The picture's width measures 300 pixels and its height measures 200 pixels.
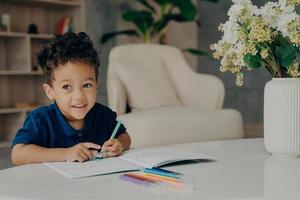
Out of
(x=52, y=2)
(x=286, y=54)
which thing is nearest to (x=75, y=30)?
(x=52, y=2)

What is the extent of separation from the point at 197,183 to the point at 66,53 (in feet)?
1.82

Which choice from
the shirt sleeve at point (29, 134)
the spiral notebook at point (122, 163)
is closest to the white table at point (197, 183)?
the spiral notebook at point (122, 163)

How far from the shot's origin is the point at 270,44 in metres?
1.18

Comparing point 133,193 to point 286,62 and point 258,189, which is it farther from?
point 286,62

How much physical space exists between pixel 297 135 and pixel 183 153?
0.97 feet

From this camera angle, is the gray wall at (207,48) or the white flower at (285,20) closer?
the white flower at (285,20)

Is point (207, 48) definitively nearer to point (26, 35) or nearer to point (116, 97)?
point (26, 35)

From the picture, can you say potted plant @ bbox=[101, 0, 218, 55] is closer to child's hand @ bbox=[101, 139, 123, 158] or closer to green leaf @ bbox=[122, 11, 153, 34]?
green leaf @ bbox=[122, 11, 153, 34]

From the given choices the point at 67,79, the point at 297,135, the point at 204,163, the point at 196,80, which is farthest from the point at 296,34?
the point at 196,80

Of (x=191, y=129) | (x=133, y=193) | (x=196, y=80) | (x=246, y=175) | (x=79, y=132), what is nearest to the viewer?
(x=133, y=193)

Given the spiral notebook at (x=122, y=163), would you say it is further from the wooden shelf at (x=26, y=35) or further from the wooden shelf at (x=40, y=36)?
the wooden shelf at (x=40, y=36)

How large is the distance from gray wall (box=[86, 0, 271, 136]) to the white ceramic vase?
2769 mm

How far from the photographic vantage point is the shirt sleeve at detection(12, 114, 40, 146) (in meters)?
1.19

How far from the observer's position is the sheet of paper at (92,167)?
937 mm
